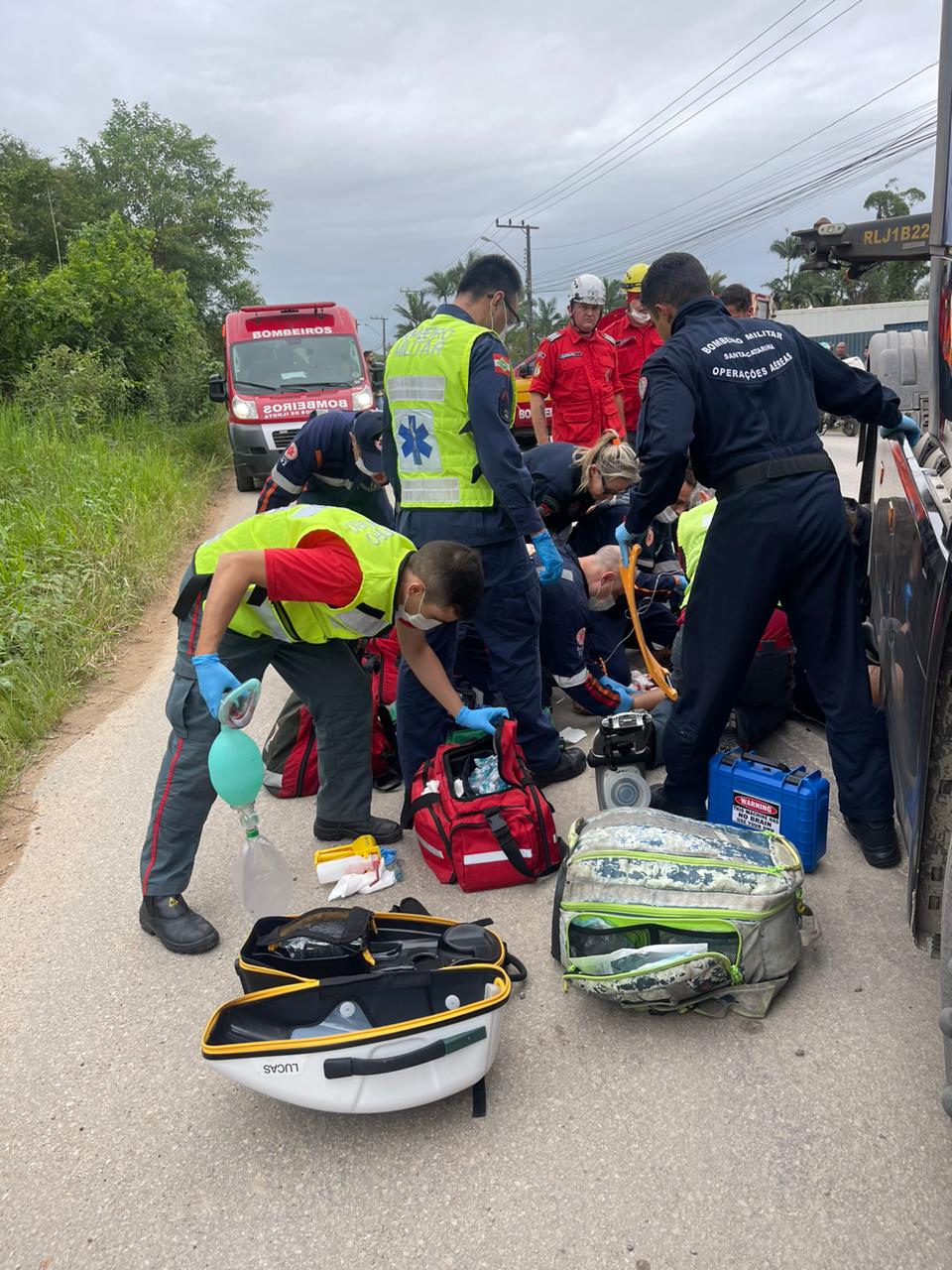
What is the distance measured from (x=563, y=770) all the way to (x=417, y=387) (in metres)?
1.75

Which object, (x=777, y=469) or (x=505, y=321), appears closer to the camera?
(x=777, y=469)

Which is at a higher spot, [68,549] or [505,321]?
[505,321]

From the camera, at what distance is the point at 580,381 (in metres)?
6.77

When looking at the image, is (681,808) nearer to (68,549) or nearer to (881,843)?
(881,843)

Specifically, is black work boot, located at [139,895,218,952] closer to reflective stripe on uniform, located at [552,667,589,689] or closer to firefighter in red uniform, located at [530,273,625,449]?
reflective stripe on uniform, located at [552,667,589,689]

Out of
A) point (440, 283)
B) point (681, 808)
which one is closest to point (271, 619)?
point (681, 808)

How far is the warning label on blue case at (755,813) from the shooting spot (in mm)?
3217

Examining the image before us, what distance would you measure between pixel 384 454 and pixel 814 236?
1936 millimetres

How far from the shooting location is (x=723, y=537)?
3.14 metres

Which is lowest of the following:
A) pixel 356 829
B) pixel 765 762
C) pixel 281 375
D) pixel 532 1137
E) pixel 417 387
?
pixel 532 1137

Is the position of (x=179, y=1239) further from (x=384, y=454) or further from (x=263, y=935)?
(x=384, y=454)

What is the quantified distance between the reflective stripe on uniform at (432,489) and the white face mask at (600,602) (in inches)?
45.1

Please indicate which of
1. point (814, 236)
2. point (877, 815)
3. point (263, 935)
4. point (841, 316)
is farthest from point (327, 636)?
point (841, 316)

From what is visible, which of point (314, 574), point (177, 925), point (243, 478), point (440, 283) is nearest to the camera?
point (314, 574)
